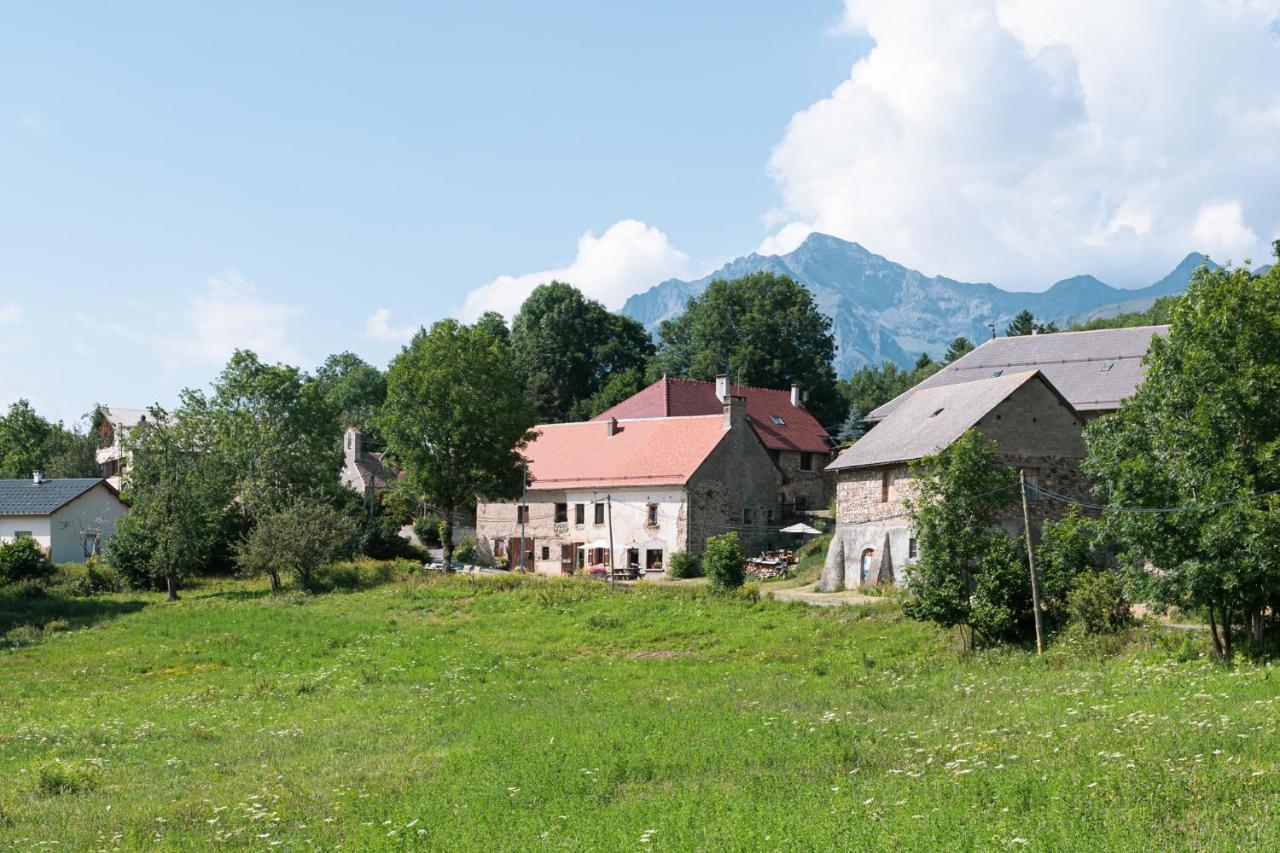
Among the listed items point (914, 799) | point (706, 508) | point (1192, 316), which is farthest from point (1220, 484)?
point (706, 508)

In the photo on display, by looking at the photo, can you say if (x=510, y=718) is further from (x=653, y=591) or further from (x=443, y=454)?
(x=443, y=454)

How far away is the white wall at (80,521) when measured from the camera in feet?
188

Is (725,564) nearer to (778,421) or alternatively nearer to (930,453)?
(930,453)

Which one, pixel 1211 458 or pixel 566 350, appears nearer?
pixel 1211 458

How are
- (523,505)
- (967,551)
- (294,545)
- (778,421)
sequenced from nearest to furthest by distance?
(967,551)
(294,545)
(523,505)
(778,421)

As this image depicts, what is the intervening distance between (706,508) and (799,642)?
22896 mm

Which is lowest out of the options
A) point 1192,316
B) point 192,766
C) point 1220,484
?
point 192,766

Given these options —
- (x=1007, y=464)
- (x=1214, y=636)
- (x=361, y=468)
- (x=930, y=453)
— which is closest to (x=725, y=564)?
(x=930, y=453)

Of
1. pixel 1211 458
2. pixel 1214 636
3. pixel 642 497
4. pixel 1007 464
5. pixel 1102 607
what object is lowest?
pixel 1214 636

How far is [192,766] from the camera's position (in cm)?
1695

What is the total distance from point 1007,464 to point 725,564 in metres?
10.3

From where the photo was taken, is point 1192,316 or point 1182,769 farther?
point 1192,316

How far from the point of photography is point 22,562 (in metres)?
47.4

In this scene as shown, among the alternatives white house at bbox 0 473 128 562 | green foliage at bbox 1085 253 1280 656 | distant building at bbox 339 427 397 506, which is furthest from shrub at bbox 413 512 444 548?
green foliage at bbox 1085 253 1280 656
